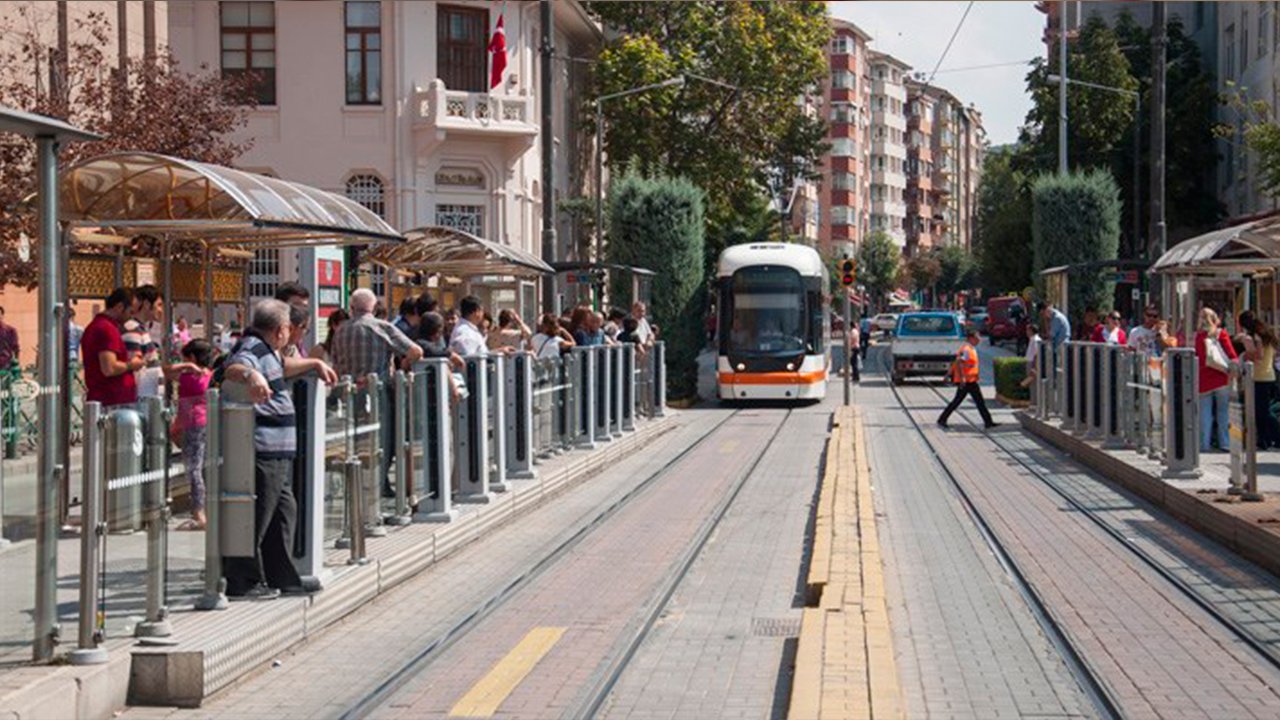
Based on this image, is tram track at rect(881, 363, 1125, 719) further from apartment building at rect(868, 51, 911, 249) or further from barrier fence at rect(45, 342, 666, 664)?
apartment building at rect(868, 51, 911, 249)

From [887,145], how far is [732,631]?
5290 inches

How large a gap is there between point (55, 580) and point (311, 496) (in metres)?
2.41

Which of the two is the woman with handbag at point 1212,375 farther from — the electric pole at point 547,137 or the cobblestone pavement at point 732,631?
the electric pole at point 547,137

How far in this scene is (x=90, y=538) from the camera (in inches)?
328

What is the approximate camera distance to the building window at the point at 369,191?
42.9 m

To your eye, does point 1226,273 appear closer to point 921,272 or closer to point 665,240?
point 665,240

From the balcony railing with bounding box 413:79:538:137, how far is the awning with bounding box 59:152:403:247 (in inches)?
1058

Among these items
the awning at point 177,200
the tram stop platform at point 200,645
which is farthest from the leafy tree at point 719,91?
the tram stop platform at point 200,645

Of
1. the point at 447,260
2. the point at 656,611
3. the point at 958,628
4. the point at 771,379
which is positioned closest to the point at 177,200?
the point at 656,611

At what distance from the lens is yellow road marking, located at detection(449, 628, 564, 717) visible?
27.7ft

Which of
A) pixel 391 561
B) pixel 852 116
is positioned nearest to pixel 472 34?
pixel 391 561

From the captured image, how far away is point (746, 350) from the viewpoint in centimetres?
3809

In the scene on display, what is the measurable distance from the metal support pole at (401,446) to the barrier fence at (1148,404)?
6.67 m

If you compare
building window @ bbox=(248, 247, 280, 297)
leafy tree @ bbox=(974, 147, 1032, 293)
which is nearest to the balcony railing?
building window @ bbox=(248, 247, 280, 297)
